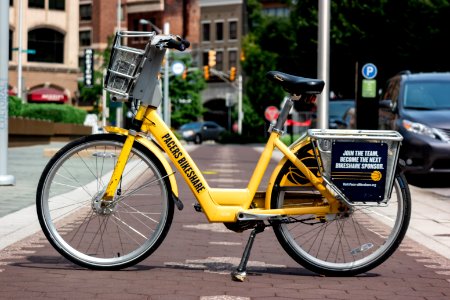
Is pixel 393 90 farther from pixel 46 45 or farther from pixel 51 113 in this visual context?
pixel 46 45

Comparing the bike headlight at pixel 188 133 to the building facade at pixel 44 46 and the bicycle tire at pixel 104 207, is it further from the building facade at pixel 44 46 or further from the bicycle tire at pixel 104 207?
the bicycle tire at pixel 104 207

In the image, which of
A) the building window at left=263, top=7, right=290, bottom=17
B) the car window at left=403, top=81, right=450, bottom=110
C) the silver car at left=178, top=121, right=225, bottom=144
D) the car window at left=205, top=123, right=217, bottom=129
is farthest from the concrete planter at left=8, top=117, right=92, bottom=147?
the building window at left=263, top=7, right=290, bottom=17

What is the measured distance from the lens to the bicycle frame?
20.4 ft

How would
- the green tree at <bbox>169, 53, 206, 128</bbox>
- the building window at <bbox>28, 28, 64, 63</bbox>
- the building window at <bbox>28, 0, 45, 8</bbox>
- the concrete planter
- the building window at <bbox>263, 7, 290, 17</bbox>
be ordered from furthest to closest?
the building window at <bbox>263, 7, 290, 17</bbox> < the green tree at <bbox>169, 53, 206, 128</bbox> < the building window at <bbox>28, 28, 64, 63</bbox> < the building window at <bbox>28, 0, 45, 8</bbox> < the concrete planter

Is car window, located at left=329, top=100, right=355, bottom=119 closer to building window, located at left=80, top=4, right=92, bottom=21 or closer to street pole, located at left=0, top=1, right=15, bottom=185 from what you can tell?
street pole, located at left=0, top=1, right=15, bottom=185

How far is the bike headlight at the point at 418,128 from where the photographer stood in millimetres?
15273

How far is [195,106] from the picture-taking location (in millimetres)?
72250

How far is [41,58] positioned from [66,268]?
2416 inches

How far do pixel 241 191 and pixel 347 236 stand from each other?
2.35 ft

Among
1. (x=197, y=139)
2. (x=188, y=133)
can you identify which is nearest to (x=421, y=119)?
(x=188, y=133)

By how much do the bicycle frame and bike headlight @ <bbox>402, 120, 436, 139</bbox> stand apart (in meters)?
9.32

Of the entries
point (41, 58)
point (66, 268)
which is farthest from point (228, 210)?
point (41, 58)

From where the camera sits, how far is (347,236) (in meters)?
6.30

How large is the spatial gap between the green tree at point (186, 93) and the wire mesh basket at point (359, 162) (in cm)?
6008
